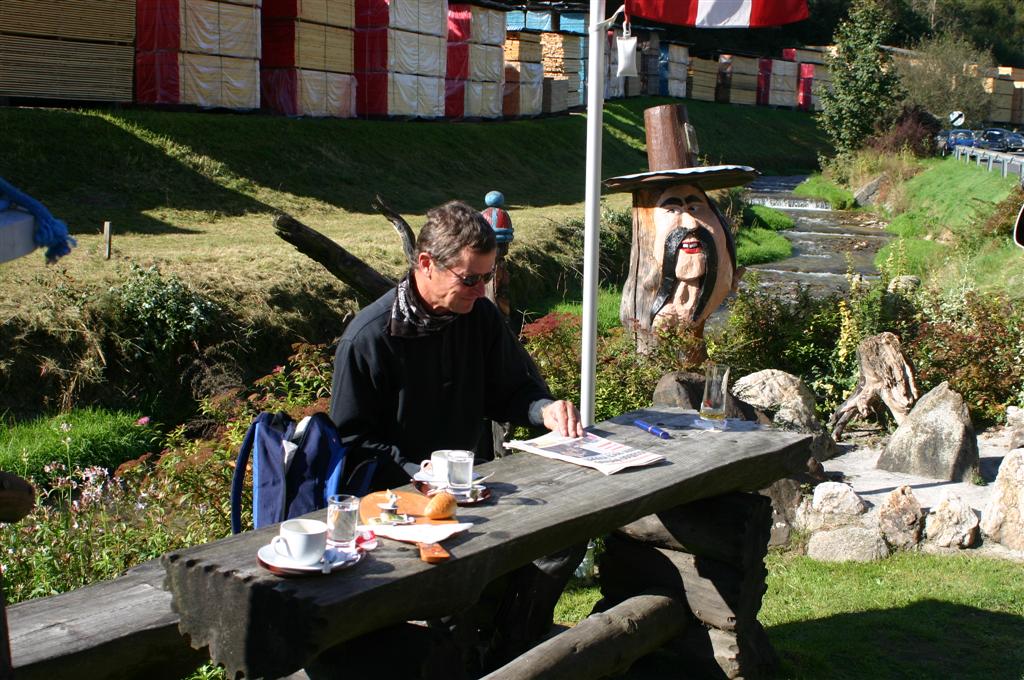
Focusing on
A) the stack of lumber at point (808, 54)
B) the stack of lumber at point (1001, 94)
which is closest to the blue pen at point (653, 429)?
the stack of lumber at point (808, 54)

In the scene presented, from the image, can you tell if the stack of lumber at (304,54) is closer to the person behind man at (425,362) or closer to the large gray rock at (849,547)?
the large gray rock at (849,547)

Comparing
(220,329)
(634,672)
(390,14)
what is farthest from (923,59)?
(634,672)

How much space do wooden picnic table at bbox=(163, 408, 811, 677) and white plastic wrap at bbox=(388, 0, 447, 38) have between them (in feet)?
69.9

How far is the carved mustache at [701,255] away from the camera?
9.91 meters

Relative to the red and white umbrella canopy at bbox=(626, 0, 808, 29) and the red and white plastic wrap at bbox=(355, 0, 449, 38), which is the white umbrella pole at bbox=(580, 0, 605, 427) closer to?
the red and white umbrella canopy at bbox=(626, 0, 808, 29)

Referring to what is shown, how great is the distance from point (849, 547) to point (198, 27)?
53.6ft

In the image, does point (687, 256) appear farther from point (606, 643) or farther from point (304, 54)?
point (304, 54)

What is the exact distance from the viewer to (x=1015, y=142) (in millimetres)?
41375

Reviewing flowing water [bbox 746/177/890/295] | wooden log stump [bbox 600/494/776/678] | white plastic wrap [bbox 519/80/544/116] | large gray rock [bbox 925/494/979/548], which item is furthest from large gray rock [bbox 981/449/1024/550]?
white plastic wrap [bbox 519/80/544/116]

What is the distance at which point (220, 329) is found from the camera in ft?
37.5

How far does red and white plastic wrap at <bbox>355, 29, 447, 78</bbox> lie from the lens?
80.0 ft

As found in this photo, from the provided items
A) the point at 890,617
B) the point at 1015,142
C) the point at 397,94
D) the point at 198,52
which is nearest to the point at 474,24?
the point at 397,94

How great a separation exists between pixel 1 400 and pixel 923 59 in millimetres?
46152

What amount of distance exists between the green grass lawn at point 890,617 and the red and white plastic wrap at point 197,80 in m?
15.6
